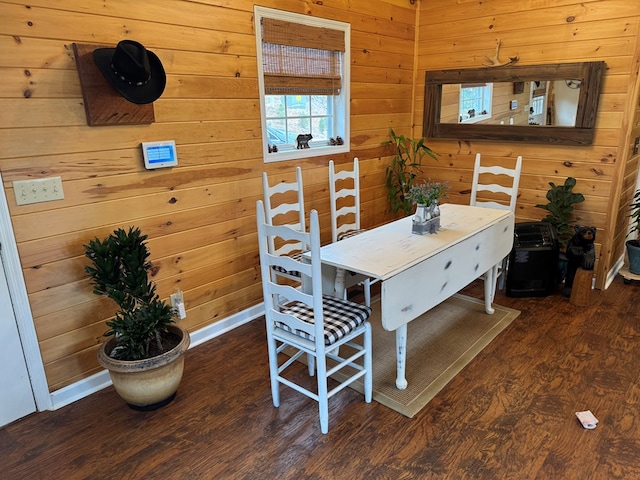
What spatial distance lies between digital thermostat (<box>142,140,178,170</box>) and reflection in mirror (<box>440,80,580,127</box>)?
2599 millimetres

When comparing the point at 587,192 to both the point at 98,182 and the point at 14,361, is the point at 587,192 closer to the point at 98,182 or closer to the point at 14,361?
the point at 98,182

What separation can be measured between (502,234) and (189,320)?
6.90 ft

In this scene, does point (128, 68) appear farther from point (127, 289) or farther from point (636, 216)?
point (636, 216)

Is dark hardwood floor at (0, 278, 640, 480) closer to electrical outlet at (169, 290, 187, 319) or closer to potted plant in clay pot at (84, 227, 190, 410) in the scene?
potted plant in clay pot at (84, 227, 190, 410)

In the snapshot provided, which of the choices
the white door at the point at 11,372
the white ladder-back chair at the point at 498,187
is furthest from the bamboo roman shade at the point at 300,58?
the white door at the point at 11,372

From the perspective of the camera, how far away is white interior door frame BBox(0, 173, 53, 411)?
195cm

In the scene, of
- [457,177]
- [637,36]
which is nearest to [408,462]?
[457,177]

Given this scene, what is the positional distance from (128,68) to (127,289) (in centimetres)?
103

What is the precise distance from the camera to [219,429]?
2074 millimetres

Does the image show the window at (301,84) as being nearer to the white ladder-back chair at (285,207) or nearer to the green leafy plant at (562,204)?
the white ladder-back chair at (285,207)

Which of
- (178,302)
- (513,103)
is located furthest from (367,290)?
(513,103)

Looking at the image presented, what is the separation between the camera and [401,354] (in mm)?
2242

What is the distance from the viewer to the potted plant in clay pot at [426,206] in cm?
250

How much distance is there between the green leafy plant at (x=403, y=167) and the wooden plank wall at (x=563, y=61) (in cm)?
25
